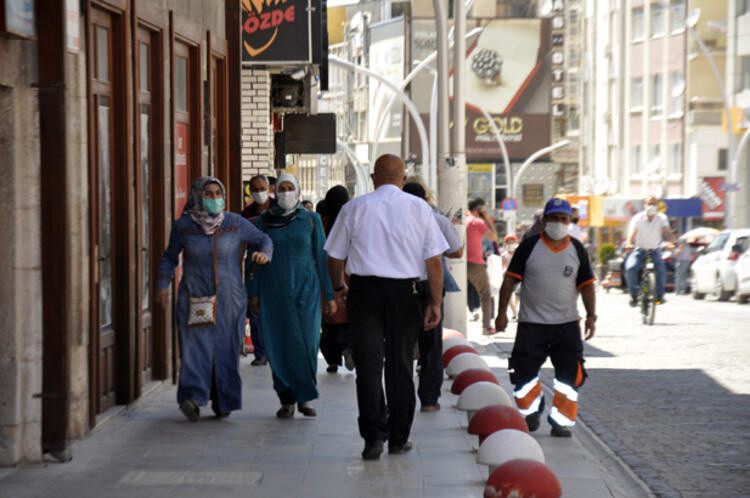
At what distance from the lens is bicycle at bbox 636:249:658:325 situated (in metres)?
22.6

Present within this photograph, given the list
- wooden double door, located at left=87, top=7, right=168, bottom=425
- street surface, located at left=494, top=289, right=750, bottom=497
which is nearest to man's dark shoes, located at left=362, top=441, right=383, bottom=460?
street surface, located at left=494, top=289, right=750, bottom=497

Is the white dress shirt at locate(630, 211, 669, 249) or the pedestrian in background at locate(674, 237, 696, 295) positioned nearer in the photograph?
the white dress shirt at locate(630, 211, 669, 249)

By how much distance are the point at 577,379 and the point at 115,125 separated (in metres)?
3.90

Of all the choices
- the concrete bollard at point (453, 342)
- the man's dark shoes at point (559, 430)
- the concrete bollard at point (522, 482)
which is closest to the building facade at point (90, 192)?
the concrete bollard at point (453, 342)

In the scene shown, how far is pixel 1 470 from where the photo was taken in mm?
8375

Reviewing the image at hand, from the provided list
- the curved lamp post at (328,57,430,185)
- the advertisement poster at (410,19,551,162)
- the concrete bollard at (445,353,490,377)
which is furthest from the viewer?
the advertisement poster at (410,19,551,162)

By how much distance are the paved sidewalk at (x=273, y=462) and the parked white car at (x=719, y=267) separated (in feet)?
70.4

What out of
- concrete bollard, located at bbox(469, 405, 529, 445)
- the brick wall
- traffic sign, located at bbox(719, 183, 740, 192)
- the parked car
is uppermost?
the brick wall

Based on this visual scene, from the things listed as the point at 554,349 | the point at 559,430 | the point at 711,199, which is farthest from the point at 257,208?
the point at 711,199

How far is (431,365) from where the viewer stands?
11414 mm

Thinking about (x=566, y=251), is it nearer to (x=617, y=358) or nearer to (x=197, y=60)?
(x=197, y=60)

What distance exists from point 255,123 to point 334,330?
7975mm

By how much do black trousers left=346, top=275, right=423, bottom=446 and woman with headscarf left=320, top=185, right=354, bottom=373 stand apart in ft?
14.8

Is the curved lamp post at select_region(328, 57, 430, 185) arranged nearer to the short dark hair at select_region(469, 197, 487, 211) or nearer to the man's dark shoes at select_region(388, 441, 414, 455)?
the short dark hair at select_region(469, 197, 487, 211)
